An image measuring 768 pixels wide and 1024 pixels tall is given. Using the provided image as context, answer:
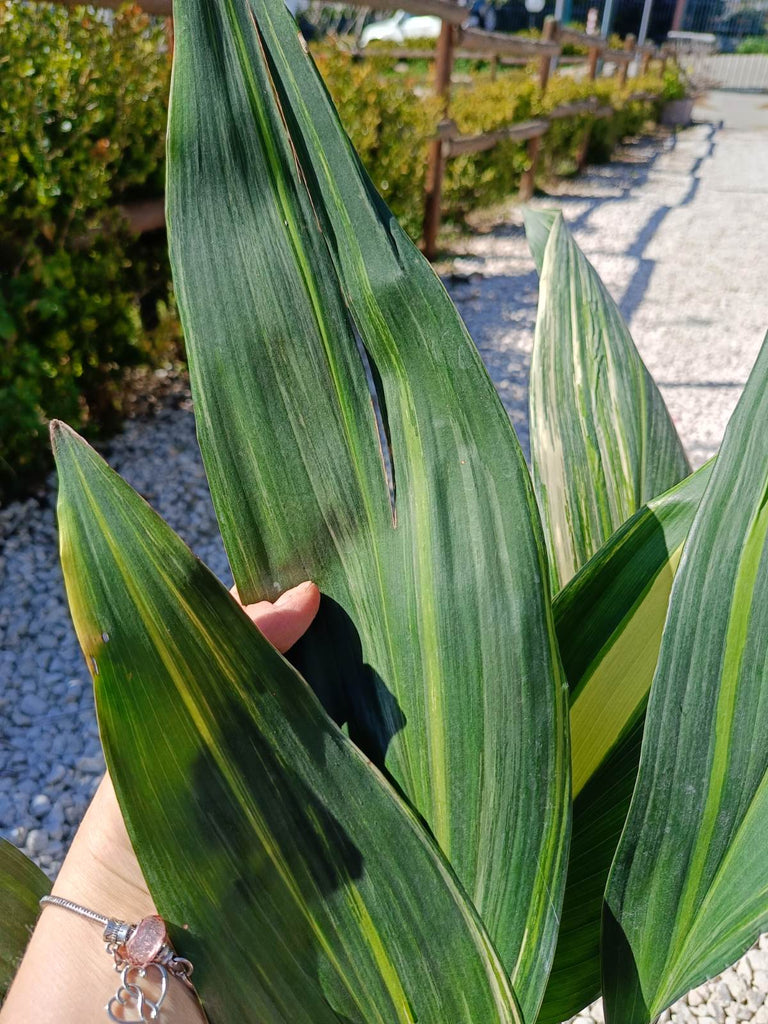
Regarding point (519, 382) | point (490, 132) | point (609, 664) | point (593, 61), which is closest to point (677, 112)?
point (593, 61)

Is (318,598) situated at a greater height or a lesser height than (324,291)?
lesser

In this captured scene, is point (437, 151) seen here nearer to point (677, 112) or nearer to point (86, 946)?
point (86, 946)

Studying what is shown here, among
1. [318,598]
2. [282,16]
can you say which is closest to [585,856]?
[318,598]

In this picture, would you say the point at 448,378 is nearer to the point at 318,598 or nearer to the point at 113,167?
the point at 318,598

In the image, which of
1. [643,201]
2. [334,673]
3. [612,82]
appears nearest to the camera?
[334,673]

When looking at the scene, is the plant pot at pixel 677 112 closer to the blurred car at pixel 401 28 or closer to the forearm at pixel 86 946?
the blurred car at pixel 401 28
